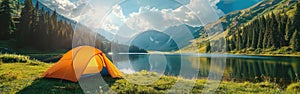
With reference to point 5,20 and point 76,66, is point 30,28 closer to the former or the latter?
point 5,20

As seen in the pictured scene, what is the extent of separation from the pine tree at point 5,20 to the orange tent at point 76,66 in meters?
64.2

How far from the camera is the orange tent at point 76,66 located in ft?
46.2

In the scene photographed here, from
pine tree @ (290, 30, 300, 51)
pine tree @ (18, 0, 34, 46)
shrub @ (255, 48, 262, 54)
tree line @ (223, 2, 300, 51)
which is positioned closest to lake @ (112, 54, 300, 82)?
pine tree @ (18, 0, 34, 46)

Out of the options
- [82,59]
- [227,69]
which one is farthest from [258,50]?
[82,59]

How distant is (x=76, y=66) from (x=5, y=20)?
65666 mm

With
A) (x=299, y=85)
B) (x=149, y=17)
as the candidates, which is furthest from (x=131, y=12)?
(x=299, y=85)

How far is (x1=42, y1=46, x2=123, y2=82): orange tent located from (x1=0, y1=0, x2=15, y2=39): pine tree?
64.2 m

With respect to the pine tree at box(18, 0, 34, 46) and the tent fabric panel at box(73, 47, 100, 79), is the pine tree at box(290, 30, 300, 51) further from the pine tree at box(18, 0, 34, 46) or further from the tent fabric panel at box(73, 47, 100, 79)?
the tent fabric panel at box(73, 47, 100, 79)

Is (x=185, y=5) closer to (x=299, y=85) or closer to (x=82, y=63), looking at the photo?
(x=82, y=63)

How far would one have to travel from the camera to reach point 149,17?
53.0 ft

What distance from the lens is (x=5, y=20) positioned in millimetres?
67562

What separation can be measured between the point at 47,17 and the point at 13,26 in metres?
12.2

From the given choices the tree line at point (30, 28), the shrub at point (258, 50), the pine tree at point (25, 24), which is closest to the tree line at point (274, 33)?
the shrub at point (258, 50)

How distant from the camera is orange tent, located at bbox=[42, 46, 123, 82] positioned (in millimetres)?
14086
